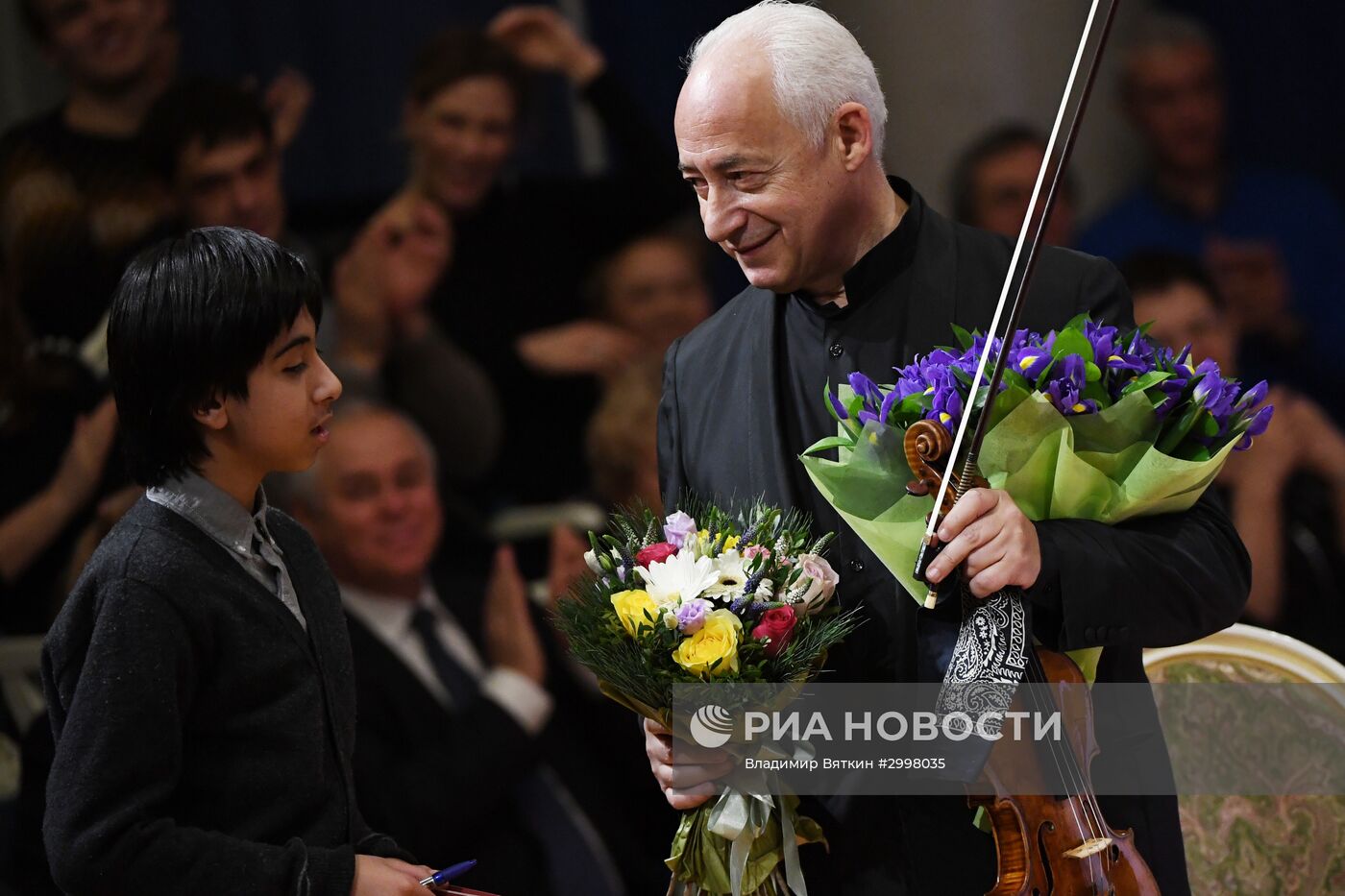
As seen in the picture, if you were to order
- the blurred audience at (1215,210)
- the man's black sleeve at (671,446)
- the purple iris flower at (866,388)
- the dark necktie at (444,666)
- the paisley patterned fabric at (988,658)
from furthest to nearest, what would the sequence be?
1. the blurred audience at (1215,210)
2. the dark necktie at (444,666)
3. the man's black sleeve at (671,446)
4. the purple iris flower at (866,388)
5. the paisley patterned fabric at (988,658)

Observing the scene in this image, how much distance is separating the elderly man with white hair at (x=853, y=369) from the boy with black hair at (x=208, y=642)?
45 centimetres

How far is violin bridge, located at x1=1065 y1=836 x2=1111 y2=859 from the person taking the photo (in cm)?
170

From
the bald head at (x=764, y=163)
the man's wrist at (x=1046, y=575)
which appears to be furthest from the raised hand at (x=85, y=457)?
the man's wrist at (x=1046, y=575)

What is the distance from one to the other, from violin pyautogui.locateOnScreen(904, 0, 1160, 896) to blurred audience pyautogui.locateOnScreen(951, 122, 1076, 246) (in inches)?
153

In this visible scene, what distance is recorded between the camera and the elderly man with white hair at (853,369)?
6.12 ft

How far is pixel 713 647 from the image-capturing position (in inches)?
69.4

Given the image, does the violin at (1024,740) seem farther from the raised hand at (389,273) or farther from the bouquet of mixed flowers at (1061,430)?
the raised hand at (389,273)

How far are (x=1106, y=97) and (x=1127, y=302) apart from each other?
3.73 metres

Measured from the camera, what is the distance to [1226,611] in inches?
76.2

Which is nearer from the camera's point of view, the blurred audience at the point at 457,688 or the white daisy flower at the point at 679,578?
the white daisy flower at the point at 679,578

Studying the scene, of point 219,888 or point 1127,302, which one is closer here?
point 219,888

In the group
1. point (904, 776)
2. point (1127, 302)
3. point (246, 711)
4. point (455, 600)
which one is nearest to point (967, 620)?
→ point (904, 776)

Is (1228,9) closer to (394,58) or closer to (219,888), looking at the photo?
(394,58)

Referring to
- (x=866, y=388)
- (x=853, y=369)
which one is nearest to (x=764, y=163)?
(x=853, y=369)
